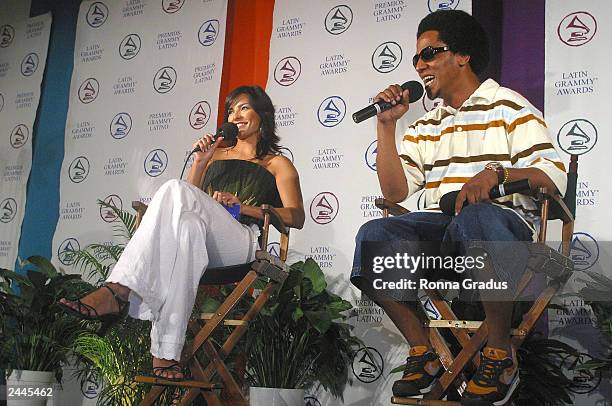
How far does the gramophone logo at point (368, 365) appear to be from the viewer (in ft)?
10.8

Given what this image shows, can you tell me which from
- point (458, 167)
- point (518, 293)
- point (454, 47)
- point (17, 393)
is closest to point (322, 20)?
point (454, 47)

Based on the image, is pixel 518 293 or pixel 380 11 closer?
pixel 518 293

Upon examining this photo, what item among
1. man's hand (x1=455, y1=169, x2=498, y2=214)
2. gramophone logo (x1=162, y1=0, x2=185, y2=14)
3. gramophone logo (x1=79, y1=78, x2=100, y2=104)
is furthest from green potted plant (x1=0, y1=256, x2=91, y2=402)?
man's hand (x1=455, y1=169, x2=498, y2=214)

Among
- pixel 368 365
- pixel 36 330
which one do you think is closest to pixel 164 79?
pixel 36 330

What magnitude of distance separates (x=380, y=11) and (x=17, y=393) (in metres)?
2.48

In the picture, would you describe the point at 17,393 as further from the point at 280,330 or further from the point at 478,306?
the point at 478,306

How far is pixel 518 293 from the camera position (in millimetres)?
2375

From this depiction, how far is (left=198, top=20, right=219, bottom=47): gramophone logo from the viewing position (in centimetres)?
417

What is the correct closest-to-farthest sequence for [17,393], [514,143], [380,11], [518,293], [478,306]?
[518,293] → [478,306] → [514,143] → [17,393] → [380,11]

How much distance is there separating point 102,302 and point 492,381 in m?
1.26

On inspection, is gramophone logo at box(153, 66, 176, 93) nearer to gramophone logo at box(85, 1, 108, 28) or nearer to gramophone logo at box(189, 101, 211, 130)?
gramophone logo at box(189, 101, 211, 130)

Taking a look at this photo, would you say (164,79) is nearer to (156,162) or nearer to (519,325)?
(156,162)

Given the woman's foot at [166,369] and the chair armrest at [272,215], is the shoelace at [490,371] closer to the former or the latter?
the woman's foot at [166,369]

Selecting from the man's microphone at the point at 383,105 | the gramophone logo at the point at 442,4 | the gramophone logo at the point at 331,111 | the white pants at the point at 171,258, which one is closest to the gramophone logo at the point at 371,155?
the gramophone logo at the point at 331,111
